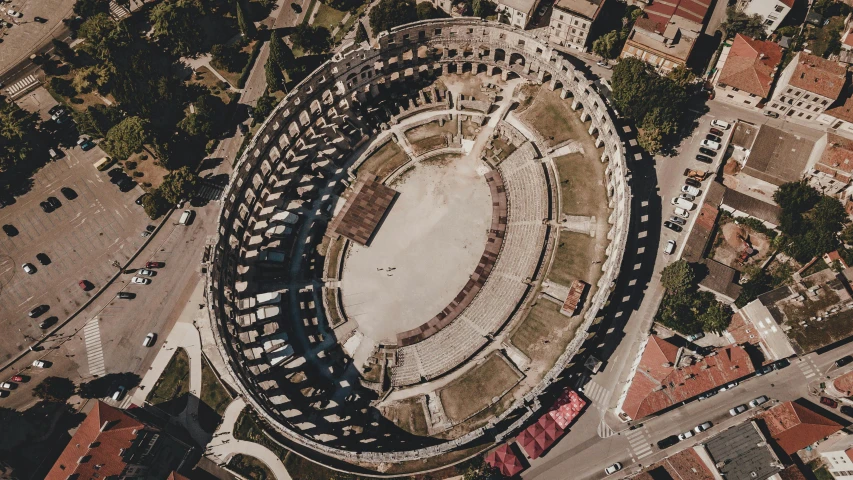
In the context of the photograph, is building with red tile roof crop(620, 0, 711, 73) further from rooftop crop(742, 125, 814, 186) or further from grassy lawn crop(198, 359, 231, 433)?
grassy lawn crop(198, 359, 231, 433)

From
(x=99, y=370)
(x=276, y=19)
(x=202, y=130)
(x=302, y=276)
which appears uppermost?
(x=276, y=19)

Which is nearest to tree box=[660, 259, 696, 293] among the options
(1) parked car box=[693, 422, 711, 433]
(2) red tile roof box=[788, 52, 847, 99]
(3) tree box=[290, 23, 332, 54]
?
(1) parked car box=[693, 422, 711, 433]

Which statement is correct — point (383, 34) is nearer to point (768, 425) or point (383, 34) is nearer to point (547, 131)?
point (547, 131)

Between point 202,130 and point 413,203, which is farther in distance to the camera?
point 202,130

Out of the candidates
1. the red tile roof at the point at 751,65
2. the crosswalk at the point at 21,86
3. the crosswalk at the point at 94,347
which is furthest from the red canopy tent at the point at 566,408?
the crosswalk at the point at 21,86

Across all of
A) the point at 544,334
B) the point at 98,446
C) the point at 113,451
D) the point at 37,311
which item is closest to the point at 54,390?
the point at 98,446

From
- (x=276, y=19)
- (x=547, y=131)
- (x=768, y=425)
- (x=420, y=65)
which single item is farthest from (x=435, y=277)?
(x=276, y=19)

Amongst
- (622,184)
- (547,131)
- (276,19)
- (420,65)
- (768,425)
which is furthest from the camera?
(276,19)

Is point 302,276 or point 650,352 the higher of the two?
point 650,352

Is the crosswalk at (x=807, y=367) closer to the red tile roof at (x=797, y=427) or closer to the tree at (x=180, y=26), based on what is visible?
the red tile roof at (x=797, y=427)
